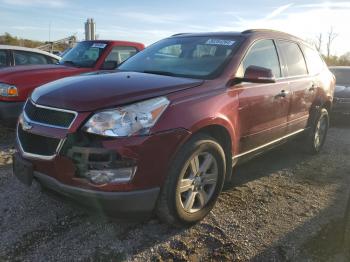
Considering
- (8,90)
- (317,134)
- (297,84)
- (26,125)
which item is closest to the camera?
(26,125)

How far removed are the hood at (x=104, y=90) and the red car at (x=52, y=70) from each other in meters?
1.67

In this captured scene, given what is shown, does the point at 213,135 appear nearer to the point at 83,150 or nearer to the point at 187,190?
the point at 187,190

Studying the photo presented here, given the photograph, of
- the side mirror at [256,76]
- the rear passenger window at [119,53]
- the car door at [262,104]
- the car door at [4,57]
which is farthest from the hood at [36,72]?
the side mirror at [256,76]

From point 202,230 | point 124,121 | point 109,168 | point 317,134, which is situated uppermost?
point 124,121

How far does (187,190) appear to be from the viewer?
3402 millimetres

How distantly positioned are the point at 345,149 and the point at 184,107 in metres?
4.47

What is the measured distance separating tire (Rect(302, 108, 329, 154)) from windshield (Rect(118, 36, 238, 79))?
233 cm

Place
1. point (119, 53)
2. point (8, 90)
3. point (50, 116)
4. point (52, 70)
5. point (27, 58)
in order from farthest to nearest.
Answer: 1. point (27, 58)
2. point (119, 53)
3. point (52, 70)
4. point (8, 90)
5. point (50, 116)

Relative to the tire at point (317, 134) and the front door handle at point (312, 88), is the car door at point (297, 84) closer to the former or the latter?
the front door handle at point (312, 88)

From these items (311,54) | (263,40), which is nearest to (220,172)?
(263,40)

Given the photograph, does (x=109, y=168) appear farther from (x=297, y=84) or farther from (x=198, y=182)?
(x=297, y=84)

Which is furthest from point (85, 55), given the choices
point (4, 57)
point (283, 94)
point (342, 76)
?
point (342, 76)

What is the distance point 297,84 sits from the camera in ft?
16.5

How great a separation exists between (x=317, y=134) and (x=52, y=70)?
4.25 meters
